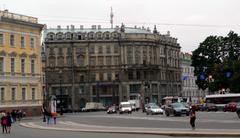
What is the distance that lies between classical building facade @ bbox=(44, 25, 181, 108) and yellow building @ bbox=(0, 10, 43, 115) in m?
59.3

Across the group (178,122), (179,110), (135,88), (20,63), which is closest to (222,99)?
(179,110)

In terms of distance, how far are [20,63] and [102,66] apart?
67845mm

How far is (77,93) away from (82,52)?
1131 centimetres

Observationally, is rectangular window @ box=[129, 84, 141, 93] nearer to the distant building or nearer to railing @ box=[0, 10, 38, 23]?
the distant building

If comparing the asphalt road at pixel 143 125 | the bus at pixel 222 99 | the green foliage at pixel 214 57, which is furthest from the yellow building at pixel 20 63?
the green foliage at pixel 214 57

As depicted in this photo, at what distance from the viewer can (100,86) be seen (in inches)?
5950

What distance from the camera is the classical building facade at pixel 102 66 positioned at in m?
151

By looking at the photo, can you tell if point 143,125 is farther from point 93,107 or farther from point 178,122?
point 93,107

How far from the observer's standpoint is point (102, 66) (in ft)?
503

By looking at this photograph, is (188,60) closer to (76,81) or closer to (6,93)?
(76,81)

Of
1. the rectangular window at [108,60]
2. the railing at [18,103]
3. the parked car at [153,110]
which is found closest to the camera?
the parked car at [153,110]

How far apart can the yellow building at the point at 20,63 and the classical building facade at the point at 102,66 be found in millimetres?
59327

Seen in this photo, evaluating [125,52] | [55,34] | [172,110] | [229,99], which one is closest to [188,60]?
[125,52]

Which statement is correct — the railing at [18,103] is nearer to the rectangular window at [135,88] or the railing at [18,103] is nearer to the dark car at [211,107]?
the dark car at [211,107]
